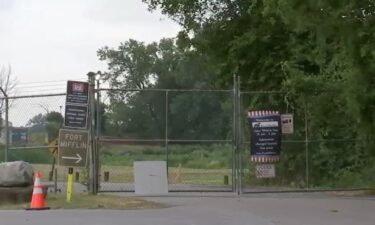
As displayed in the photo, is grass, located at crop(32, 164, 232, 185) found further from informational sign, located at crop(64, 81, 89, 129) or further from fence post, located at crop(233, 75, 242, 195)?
informational sign, located at crop(64, 81, 89, 129)

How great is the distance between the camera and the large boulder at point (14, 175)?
51.5 feet

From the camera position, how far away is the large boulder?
51.5 ft

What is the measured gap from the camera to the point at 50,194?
1700 centimetres

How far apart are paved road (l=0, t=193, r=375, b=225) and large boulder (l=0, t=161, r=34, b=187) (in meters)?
1.75

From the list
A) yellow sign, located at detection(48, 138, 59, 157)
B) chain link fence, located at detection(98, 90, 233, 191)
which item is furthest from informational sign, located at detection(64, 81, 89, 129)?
chain link fence, located at detection(98, 90, 233, 191)

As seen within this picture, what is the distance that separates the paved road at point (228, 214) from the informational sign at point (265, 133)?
5.96ft

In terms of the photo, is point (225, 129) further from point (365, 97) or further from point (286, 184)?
point (365, 97)

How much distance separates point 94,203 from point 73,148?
5.83 ft

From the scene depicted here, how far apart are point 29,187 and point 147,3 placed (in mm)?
12648

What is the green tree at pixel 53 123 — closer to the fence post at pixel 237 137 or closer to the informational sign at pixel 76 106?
the informational sign at pixel 76 106

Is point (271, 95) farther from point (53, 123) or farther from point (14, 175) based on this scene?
point (14, 175)

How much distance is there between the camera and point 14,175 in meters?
15.7

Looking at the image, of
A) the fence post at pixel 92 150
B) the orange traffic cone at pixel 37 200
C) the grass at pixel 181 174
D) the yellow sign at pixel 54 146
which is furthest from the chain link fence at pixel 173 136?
the orange traffic cone at pixel 37 200

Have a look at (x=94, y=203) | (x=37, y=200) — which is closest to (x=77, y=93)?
(x=94, y=203)
